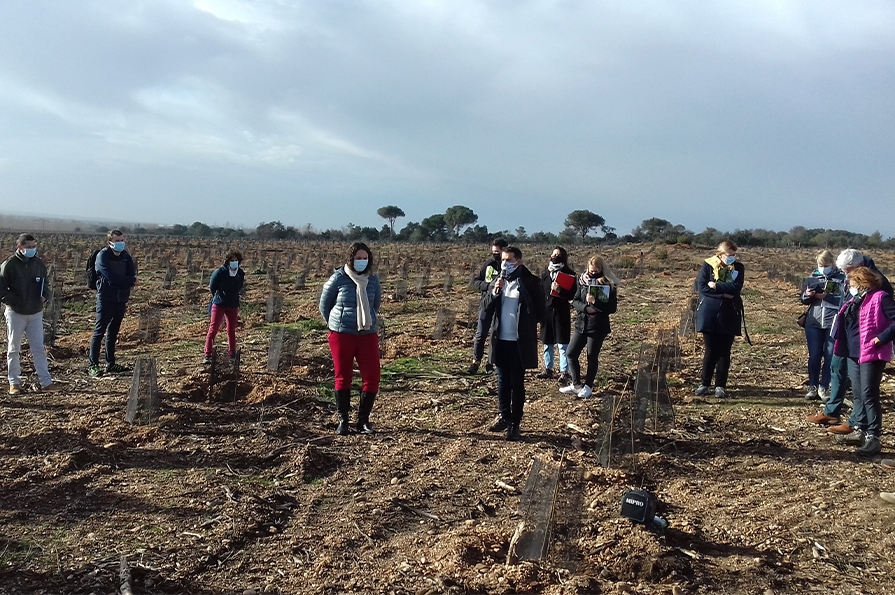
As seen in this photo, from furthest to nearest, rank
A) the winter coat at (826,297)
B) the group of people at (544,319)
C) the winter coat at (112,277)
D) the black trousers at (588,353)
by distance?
the winter coat at (112,277) < the black trousers at (588,353) < the winter coat at (826,297) < the group of people at (544,319)

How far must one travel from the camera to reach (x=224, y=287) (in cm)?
730

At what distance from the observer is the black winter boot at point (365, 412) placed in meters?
5.08

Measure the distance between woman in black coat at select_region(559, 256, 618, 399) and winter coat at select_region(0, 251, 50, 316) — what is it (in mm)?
5023

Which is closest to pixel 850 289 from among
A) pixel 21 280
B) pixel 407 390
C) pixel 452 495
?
pixel 452 495

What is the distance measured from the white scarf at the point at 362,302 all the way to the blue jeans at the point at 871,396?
3.68 m

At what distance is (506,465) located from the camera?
14.8 ft

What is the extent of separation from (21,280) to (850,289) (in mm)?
7076

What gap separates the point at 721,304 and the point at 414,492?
141 inches

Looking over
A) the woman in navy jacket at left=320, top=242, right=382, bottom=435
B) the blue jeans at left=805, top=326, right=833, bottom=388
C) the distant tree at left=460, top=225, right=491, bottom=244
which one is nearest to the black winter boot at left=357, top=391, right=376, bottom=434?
the woman in navy jacket at left=320, top=242, right=382, bottom=435

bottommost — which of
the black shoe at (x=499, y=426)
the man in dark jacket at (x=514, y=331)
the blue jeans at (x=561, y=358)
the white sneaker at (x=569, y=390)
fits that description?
the black shoe at (x=499, y=426)

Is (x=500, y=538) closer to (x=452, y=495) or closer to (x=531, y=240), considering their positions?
(x=452, y=495)

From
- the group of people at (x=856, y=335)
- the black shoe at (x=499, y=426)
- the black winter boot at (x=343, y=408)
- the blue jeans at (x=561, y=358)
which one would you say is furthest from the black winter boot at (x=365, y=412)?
the group of people at (x=856, y=335)

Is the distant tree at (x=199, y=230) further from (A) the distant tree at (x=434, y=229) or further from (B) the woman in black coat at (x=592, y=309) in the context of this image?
(B) the woman in black coat at (x=592, y=309)

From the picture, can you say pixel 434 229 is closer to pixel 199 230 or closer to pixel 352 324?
pixel 199 230
